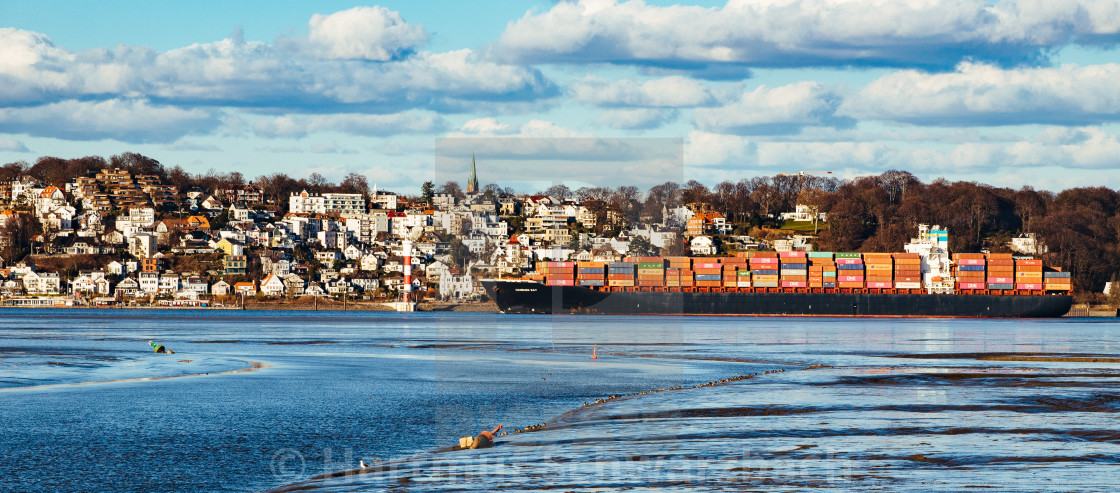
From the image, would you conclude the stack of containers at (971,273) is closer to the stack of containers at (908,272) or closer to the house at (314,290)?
the stack of containers at (908,272)

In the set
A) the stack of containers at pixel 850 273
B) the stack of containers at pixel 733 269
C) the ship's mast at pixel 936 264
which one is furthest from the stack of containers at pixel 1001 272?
the stack of containers at pixel 733 269

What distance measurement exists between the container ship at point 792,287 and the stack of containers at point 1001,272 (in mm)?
117

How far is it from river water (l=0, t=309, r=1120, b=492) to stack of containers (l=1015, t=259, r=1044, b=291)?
300 feet

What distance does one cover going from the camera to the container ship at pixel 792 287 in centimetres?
11500

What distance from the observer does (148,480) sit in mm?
13414

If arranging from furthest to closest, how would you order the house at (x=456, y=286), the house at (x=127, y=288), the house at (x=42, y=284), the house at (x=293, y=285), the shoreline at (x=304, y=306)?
the house at (x=293, y=285)
the house at (x=42, y=284)
the house at (x=127, y=288)
the shoreline at (x=304, y=306)
the house at (x=456, y=286)

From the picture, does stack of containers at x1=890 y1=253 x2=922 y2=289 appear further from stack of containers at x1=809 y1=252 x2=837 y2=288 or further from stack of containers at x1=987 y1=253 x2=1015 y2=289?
stack of containers at x1=987 y1=253 x2=1015 y2=289

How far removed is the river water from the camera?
525 inches

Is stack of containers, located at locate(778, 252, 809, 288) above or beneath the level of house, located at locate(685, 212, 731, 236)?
beneath

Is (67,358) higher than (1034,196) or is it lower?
lower

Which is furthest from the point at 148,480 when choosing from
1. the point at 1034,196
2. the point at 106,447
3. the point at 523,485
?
the point at 1034,196

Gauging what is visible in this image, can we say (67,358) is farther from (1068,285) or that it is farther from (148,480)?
(1068,285)

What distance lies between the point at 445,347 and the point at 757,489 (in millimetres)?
35625

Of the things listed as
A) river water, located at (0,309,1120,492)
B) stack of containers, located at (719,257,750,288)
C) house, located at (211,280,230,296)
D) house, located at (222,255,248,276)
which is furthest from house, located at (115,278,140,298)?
river water, located at (0,309,1120,492)
